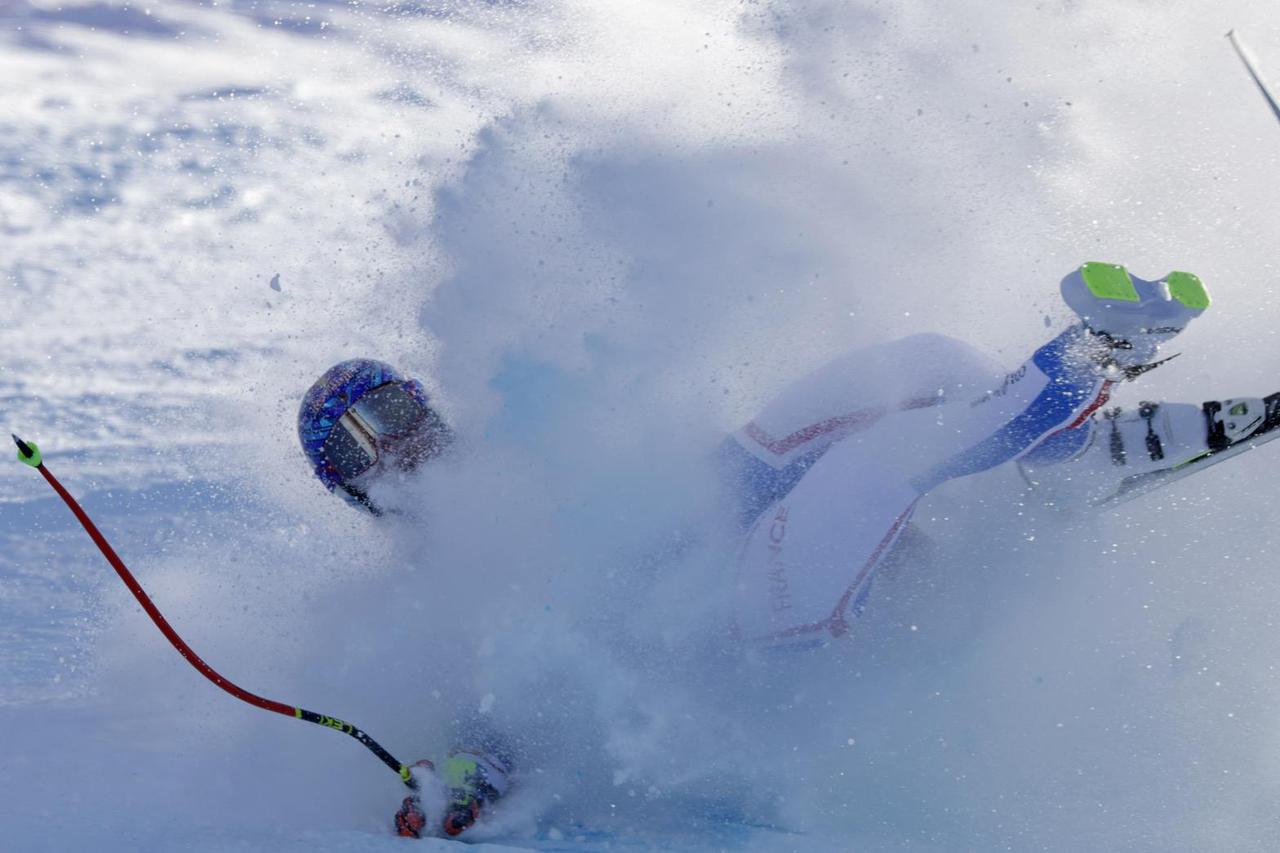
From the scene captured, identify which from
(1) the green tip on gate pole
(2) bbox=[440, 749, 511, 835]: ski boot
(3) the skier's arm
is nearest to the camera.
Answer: (1) the green tip on gate pole

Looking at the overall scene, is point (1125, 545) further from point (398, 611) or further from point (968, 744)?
point (398, 611)

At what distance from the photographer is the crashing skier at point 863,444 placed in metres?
4.07

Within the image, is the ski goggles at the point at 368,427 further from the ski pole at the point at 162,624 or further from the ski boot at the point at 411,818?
the ski boot at the point at 411,818

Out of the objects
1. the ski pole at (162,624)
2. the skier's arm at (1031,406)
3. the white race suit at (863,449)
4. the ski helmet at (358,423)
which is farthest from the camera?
the ski helmet at (358,423)

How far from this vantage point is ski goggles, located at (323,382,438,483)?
15.0ft

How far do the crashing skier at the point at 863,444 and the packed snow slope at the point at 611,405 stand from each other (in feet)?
0.66

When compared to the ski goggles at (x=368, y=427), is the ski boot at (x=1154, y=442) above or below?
above

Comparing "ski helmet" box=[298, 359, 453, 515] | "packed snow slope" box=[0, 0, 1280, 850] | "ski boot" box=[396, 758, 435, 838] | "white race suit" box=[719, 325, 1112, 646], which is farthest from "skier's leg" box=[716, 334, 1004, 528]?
"ski boot" box=[396, 758, 435, 838]

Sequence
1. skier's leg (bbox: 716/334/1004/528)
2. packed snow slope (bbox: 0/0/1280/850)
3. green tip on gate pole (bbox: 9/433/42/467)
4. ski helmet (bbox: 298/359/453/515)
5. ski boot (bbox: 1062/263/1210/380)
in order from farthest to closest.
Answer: packed snow slope (bbox: 0/0/1280/850), ski helmet (bbox: 298/359/453/515), skier's leg (bbox: 716/334/1004/528), ski boot (bbox: 1062/263/1210/380), green tip on gate pole (bbox: 9/433/42/467)

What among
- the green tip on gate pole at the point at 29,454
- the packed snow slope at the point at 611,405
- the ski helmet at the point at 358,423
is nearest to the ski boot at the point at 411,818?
the packed snow slope at the point at 611,405

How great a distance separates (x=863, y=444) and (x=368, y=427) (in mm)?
2351

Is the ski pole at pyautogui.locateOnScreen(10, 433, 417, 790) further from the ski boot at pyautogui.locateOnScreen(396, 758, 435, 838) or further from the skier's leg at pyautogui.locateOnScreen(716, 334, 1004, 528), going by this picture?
the skier's leg at pyautogui.locateOnScreen(716, 334, 1004, 528)

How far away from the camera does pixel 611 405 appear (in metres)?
5.09

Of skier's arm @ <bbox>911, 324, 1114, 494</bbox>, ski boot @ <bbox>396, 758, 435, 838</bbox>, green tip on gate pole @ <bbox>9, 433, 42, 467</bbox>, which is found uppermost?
skier's arm @ <bbox>911, 324, 1114, 494</bbox>
